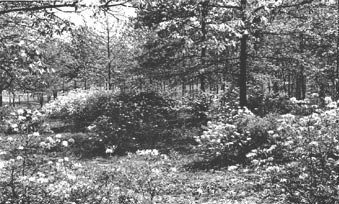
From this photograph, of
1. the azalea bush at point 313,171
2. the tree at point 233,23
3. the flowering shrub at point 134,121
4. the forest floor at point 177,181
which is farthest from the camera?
the flowering shrub at point 134,121

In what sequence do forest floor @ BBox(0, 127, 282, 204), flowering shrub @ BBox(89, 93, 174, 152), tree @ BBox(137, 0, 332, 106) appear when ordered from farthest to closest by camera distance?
flowering shrub @ BBox(89, 93, 174, 152) < tree @ BBox(137, 0, 332, 106) < forest floor @ BBox(0, 127, 282, 204)

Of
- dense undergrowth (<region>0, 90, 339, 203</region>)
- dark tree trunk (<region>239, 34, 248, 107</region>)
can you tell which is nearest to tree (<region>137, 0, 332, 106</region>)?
dark tree trunk (<region>239, 34, 248, 107</region>)

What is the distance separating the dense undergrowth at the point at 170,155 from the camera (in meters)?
5.33

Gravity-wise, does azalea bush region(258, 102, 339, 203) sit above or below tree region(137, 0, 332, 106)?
below

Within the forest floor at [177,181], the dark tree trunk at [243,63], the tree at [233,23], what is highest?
the tree at [233,23]

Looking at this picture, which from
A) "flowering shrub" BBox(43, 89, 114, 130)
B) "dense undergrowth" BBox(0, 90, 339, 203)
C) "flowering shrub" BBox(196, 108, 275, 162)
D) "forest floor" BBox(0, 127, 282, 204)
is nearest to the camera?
"dense undergrowth" BBox(0, 90, 339, 203)

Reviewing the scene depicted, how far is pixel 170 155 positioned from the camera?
1175cm

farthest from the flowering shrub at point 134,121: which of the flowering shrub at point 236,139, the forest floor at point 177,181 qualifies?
the flowering shrub at point 236,139

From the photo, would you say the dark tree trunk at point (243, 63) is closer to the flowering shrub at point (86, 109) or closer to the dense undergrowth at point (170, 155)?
the dense undergrowth at point (170, 155)

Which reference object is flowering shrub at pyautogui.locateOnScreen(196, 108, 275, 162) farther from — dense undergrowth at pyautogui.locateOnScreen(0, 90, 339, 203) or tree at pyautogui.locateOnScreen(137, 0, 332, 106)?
tree at pyautogui.locateOnScreen(137, 0, 332, 106)

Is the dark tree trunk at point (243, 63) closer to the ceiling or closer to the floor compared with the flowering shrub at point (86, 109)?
closer to the ceiling

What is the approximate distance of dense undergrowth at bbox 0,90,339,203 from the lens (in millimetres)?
5332

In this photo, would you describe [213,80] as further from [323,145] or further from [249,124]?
[323,145]

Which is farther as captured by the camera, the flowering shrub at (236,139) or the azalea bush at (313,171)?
the flowering shrub at (236,139)
